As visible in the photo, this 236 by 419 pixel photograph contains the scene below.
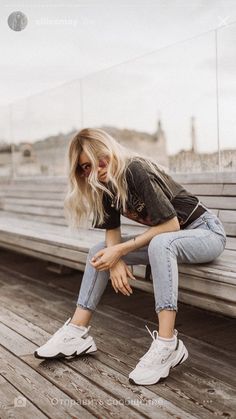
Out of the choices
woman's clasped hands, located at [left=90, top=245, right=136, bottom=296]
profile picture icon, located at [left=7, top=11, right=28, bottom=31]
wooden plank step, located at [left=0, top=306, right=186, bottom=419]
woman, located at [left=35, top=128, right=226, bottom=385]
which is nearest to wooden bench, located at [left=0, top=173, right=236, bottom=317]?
woman, located at [left=35, top=128, right=226, bottom=385]

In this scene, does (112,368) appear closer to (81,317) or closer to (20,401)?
(81,317)

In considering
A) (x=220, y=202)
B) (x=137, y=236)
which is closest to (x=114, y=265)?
(x=137, y=236)

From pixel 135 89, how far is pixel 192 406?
389cm

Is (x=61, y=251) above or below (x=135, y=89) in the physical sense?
below

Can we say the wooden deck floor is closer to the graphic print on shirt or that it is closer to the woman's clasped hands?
the woman's clasped hands

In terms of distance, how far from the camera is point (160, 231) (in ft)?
6.93

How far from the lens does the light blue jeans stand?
6.49 ft

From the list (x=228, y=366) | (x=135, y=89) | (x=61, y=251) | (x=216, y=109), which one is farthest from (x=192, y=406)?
(x=135, y=89)

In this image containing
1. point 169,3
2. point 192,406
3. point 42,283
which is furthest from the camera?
point 42,283

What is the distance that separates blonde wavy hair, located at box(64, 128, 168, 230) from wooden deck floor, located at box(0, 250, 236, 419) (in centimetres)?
62

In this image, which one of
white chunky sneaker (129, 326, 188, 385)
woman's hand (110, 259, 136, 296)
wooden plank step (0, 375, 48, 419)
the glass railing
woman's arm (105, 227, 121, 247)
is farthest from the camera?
the glass railing

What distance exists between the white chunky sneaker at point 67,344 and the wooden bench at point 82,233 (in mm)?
387

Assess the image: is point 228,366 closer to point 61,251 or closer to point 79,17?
point 61,251

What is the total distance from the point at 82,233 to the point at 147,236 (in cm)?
139
